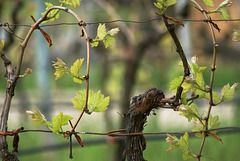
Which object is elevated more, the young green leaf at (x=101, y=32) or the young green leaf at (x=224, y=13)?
the young green leaf at (x=224, y=13)

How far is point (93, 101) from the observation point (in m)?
0.70

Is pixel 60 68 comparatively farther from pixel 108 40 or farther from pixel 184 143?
pixel 184 143

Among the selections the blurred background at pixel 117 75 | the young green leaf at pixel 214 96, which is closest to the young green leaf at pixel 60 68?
the young green leaf at pixel 214 96

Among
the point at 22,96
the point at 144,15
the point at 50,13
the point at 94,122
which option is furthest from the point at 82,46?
the point at 50,13

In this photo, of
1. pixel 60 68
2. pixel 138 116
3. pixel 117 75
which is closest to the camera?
pixel 60 68

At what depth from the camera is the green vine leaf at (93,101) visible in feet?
2.27

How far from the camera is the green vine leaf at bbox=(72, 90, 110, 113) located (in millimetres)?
692

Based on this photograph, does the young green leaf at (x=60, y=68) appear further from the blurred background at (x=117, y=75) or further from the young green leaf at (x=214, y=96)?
the blurred background at (x=117, y=75)

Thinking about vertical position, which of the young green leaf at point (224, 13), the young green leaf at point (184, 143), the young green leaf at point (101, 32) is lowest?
the young green leaf at point (184, 143)

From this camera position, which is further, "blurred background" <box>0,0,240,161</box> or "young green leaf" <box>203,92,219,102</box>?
"blurred background" <box>0,0,240,161</box>

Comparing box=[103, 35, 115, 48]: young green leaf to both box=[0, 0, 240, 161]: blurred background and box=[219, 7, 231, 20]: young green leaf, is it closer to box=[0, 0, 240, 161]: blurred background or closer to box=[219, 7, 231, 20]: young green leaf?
box=[219, 7, 231, 20]: young green leaf

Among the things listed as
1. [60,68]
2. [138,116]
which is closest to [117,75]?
[138,116]

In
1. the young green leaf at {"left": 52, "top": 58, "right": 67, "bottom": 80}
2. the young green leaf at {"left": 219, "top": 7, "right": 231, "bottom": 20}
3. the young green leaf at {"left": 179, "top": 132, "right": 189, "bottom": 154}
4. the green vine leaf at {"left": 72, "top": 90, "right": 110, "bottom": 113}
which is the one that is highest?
the young green leaf at {"left": 219, "top": 7, "right": 231, "bottom": 20}

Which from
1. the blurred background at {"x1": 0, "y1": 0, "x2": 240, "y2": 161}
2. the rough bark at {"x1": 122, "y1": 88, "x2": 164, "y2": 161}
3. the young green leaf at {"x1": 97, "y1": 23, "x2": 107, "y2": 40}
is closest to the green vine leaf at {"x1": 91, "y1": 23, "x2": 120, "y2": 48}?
the young green leaf at {"x1": 97, "y1": 23, "x2": 107, "y2": 40}
